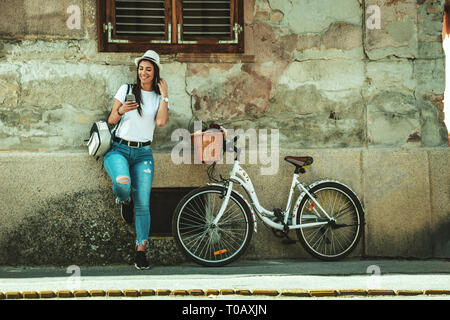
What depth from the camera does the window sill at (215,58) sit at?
6.12m

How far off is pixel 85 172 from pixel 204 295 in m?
2.37

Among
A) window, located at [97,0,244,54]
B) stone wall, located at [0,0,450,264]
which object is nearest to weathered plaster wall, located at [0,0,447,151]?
stone wall, located at [0,0,450,264]

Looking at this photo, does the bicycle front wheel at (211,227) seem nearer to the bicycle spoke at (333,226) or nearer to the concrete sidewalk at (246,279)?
the concrete sidewalk at (246,279)

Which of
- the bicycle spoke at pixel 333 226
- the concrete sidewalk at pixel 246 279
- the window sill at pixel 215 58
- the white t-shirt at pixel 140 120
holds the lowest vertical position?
the concrete sidewalk at pixel 246 279

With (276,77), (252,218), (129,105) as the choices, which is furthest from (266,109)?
(129,105)

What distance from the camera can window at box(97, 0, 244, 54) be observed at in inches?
239

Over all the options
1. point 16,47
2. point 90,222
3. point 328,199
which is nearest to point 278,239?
point 328,199

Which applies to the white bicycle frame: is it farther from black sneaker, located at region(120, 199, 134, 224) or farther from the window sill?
the window sill

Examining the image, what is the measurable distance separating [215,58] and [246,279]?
255 cm

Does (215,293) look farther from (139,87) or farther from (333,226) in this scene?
(139,87)

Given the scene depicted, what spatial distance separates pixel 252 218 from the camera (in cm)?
562

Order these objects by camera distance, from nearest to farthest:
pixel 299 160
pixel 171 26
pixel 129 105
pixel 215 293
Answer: pixel 215 293, pixel 129 105, pixel 299 160, pixel 171 26

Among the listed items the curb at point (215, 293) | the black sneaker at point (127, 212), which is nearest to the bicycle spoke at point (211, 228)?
the black sneaker at point (127, 212)

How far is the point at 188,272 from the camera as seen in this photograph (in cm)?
525
